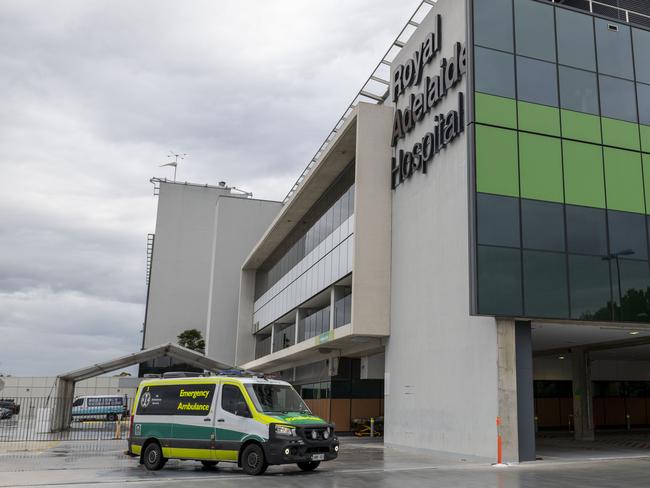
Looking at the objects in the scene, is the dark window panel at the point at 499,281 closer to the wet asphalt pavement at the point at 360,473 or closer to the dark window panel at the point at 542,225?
the dark window panel at the point at 542,225

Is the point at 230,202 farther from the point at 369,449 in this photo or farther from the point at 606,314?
the point at 606,314

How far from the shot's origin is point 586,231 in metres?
19.5

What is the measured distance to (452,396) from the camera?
65.3 feet

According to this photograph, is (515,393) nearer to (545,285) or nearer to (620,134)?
(545,285)

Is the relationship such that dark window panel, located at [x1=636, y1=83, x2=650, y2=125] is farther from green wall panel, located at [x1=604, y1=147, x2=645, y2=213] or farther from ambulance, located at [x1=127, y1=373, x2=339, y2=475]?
ambulance, located at [x1=127, y1=373, x2=339, y2=475]

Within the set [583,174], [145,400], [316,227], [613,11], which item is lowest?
[145,400]

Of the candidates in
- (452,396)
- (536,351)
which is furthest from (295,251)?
(452,396)

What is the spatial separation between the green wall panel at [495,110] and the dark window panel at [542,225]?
2.58 m

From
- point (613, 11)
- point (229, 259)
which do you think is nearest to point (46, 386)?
point (229, 259)

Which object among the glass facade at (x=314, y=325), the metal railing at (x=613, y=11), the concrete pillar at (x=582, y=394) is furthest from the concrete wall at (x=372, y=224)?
the concrete pillar at (x=582, y=394)

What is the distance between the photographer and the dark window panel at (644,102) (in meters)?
21.2

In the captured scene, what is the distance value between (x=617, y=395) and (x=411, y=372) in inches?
763

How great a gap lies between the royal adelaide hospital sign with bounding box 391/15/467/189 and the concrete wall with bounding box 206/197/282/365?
1443 inches

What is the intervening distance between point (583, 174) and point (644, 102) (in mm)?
3898
